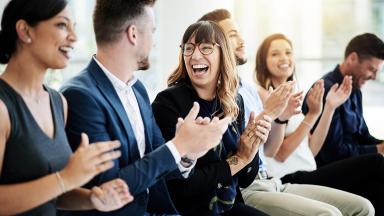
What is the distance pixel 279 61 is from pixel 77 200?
66.8 inches

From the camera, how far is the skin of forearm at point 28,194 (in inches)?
46.6

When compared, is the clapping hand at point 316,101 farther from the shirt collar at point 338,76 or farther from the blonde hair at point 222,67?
the blonde hair at point 222,67

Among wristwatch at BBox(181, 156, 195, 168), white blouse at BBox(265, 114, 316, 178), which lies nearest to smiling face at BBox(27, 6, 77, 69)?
wristwatch at BBox(181, 156, 195, 168)

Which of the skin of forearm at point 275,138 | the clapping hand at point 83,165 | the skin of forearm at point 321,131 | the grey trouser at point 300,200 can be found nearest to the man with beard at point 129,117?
the clapping hand at point 83,165

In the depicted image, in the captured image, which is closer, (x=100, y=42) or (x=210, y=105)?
(x=100, y=42)

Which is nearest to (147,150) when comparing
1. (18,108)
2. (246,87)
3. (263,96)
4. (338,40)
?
(18,108)

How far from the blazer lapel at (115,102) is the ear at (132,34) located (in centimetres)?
13

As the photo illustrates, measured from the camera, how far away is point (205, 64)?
2.02 m

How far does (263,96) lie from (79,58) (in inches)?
113

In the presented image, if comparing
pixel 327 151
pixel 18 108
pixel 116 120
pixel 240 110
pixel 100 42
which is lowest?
pixel 327 151

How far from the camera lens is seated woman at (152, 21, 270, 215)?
1.89 meters

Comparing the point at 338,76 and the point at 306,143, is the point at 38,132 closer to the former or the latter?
the point at 306,143

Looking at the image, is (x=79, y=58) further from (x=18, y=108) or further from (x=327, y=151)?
(x=18, y=108)

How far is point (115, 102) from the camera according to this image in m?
1.57
